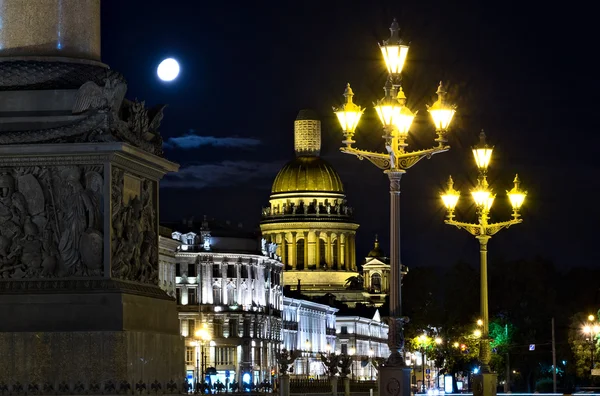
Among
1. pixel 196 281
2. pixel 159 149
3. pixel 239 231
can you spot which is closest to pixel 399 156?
pixel 159 149

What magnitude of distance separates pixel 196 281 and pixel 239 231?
46.8 ft

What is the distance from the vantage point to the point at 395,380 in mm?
41469

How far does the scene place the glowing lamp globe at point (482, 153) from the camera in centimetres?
5928

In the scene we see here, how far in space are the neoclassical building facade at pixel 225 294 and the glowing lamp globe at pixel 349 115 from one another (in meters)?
117

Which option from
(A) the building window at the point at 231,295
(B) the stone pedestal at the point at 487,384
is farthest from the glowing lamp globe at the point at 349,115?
(A) the building window at the point at 231,295

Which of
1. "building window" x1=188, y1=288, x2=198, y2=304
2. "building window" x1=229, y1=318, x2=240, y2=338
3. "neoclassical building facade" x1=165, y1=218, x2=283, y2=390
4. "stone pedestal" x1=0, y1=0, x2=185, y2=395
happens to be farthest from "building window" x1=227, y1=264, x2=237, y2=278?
"stone pedestal" x1=0, y1=0, x2=185, y2=395

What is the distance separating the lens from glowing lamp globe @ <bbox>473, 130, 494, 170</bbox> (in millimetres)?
59281

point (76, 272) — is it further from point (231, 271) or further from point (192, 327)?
point (231, 271)

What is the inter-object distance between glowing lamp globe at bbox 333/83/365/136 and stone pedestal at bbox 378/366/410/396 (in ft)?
20.5

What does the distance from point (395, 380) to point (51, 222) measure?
51.7 ft

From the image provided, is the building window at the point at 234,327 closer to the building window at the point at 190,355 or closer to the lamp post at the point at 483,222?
the building window at the point at 190,355

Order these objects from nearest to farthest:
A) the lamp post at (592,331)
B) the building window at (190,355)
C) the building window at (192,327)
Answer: the lamp post at (592,331) → the building window at (190,355) → the building window at (192,327)

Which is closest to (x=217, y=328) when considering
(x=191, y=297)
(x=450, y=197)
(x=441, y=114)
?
(x=191, y=297)

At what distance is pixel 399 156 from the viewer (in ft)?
140
